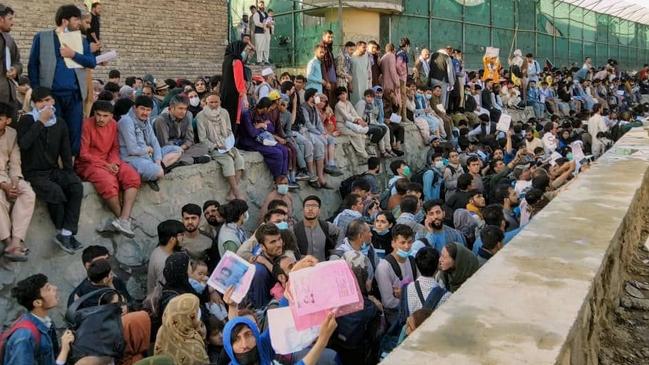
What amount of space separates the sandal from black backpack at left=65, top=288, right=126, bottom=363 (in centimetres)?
133

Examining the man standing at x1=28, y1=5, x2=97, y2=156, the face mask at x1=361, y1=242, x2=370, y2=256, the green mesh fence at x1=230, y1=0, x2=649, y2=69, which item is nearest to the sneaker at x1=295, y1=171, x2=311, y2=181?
the face mask at x1=361, y1=242, x2=370, y2=256

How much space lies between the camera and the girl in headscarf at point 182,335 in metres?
3.80

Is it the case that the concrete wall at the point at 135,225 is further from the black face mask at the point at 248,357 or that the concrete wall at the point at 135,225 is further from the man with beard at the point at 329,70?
the black face mask at the point at 248,357

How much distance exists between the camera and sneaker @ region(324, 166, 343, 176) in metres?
9.56

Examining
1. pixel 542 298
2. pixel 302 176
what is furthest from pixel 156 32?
pixel 542 298

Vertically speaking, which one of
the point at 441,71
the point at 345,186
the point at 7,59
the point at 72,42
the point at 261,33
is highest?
the point at 261,33

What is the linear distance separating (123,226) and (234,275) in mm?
2647

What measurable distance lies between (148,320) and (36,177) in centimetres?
206

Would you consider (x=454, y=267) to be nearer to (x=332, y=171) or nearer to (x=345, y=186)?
(x=345, y=186)

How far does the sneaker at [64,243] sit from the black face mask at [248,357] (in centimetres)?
280

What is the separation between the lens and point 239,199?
6852 millimetres

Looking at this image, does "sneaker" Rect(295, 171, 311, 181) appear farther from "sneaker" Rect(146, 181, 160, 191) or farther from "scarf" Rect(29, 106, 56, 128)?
"scarf" Rect(29, 106, 56, 128)

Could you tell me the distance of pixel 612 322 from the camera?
403cm

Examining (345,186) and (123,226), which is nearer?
(123,226)
